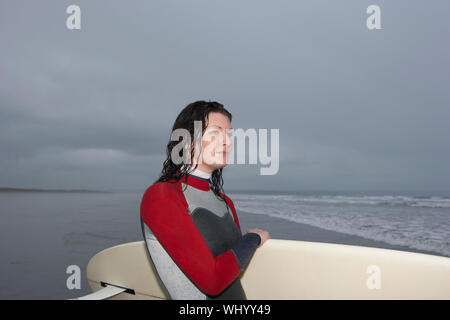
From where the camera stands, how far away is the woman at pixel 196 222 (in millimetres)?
783

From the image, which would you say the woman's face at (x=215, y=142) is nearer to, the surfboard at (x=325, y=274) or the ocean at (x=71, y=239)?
the surfboard at (x=325, y=274)

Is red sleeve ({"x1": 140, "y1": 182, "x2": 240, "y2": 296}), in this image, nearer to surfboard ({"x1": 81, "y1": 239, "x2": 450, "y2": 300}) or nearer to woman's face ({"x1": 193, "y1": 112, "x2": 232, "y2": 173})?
woman's face ({"x1": 193, "y1": 112, "x2": 232, "y2": 173})

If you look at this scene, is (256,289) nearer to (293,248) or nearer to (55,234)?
(293,248)

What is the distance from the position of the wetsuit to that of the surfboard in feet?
1.68

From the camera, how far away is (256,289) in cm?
149

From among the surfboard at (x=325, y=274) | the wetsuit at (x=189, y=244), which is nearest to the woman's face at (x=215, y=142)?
the wetsuit at (x=189, y=244)

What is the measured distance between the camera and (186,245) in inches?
30.5

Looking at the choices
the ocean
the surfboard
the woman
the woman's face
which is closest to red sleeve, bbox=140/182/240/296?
the woman

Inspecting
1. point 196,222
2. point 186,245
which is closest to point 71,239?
point 196,222
